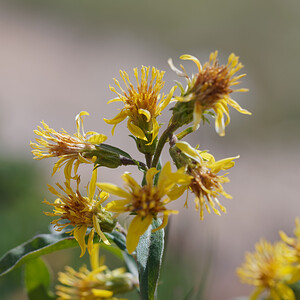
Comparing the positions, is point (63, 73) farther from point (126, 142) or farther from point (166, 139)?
point (166, 139)

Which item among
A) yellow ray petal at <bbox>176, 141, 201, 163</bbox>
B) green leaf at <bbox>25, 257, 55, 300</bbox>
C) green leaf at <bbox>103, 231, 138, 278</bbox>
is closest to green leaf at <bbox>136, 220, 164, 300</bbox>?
green leaf at <bbox>103, 231, 138, 278</bbox>

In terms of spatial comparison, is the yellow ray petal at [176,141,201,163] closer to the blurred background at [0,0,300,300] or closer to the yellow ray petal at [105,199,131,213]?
the yellow ray petal at [105,199,131,213]

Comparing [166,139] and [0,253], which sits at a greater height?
[166,139]

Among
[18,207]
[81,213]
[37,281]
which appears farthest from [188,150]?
[18,207]

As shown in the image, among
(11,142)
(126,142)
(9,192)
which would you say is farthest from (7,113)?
(9,192)

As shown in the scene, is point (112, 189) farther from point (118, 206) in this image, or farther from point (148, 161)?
point (148, 161)

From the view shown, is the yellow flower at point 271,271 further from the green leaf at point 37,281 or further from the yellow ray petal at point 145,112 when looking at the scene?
the green leaf at point 37,281
